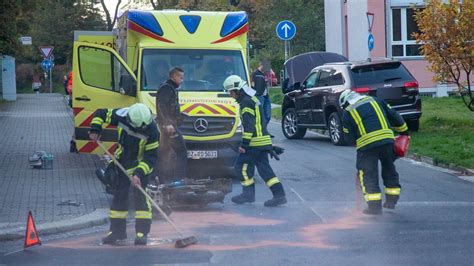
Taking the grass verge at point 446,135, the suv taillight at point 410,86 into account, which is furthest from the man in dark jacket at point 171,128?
the suv taillight at point 410,86

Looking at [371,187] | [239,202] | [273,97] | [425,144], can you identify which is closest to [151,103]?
[239,202]

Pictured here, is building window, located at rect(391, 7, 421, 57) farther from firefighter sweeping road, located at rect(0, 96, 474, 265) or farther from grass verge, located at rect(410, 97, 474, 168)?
firefighter sweeping road, located at rect(0, 96, 474, 265)

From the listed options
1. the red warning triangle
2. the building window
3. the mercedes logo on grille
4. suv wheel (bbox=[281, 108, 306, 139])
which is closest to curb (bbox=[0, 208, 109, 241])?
the red warning triangle

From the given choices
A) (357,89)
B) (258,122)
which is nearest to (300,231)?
(258,122)

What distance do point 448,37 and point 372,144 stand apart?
10.00 m

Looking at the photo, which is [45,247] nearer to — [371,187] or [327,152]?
[371,187]

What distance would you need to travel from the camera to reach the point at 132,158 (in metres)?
9.97

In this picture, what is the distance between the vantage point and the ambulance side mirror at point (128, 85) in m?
14.8

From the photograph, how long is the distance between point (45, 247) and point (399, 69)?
1273 centimetres

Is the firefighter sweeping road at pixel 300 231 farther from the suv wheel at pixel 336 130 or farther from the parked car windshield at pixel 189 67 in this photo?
the suv wheel at pixel 336 130

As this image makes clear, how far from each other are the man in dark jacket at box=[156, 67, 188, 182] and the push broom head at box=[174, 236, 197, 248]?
355 cm

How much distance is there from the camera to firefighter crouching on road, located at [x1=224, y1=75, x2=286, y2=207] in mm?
12352

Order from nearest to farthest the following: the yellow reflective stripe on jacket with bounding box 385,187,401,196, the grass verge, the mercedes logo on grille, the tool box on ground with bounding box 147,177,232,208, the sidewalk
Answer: the sidewalk < the yellow reflective stripe on jacket with bounding box 385,187,401,196 < the tool box on ground with bounding box 147,177,232,208 < the mercedes logo on grille < the grass verge

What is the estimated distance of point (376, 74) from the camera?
805 inches
